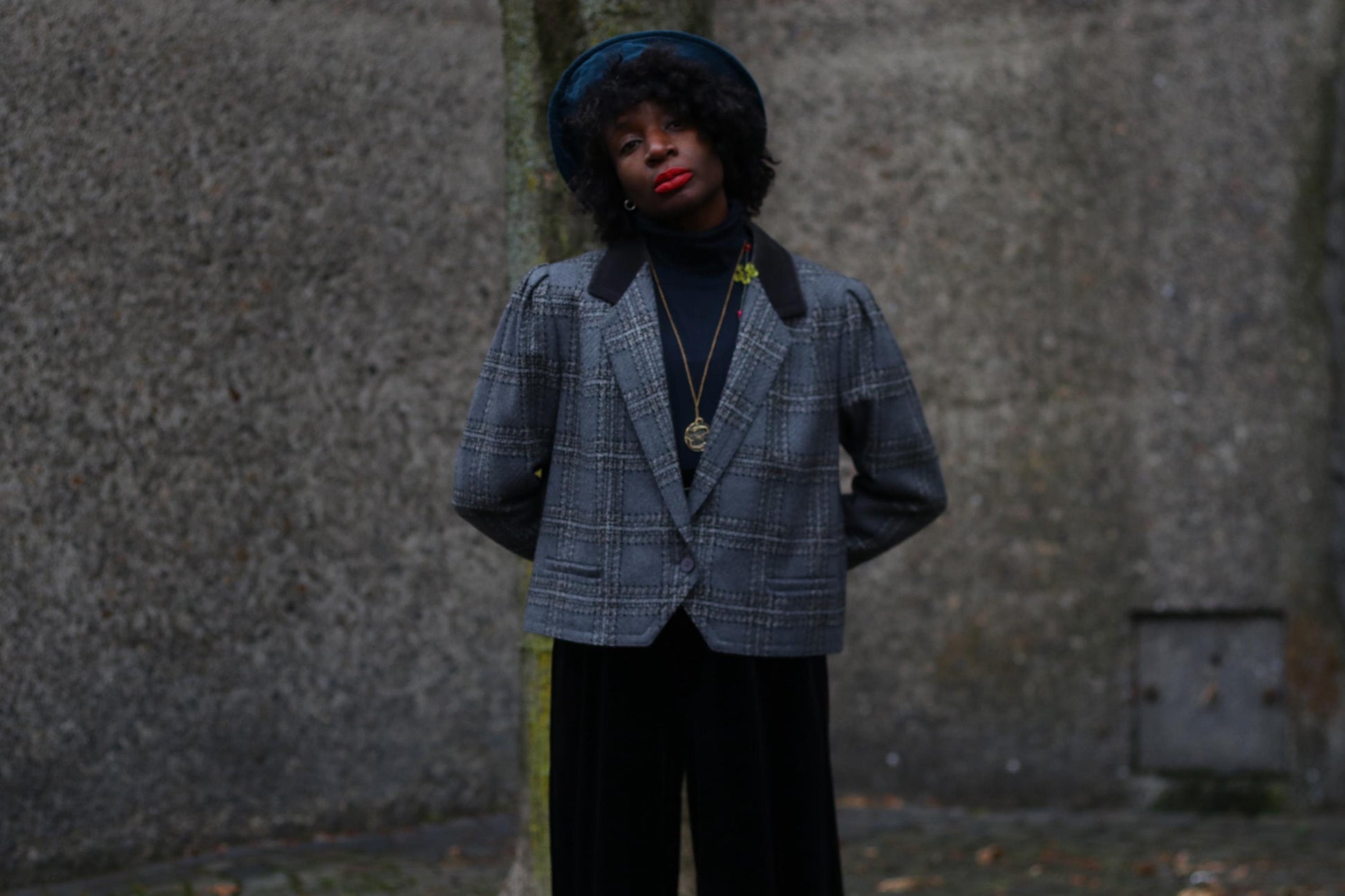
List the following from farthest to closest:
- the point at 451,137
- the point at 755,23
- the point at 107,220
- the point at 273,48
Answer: the point at 755,23
the point at 451,137
the point at 273,48
the point at 107,220

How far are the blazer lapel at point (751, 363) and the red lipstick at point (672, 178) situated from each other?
222 millimetres

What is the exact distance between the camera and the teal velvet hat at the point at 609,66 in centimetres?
287

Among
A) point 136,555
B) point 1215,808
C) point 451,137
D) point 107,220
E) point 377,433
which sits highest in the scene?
point 451,137

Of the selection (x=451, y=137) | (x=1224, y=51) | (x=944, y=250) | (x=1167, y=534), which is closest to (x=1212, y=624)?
(x=1167, y=534)

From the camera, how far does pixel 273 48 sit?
496cm

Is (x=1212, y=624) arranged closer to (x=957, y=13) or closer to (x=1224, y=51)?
(x=1224, y=51)

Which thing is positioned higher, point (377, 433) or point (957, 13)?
point (957, 13)

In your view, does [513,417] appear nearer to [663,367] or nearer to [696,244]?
[663,367]

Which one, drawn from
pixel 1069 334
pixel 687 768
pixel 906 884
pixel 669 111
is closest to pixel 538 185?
pixel 669 111

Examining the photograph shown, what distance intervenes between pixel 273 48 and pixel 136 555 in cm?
167

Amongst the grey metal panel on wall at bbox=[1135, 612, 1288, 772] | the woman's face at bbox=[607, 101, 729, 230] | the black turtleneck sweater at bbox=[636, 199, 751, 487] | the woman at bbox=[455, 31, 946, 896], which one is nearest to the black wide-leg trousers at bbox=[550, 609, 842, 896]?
the woman at bbox=[455, 31, 946, 896]

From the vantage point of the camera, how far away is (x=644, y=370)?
2.74 metres

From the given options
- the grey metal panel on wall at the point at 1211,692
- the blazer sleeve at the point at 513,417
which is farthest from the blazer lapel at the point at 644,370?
the grey metal panel on wall at the point at 1211,692

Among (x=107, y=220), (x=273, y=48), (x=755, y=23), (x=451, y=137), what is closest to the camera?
(x=107, y=220)
